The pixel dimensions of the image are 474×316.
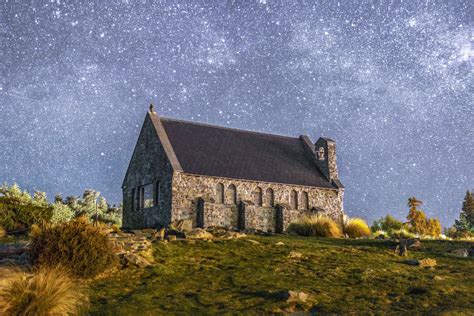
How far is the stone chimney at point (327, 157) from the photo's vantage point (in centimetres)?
3694

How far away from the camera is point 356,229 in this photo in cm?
2864

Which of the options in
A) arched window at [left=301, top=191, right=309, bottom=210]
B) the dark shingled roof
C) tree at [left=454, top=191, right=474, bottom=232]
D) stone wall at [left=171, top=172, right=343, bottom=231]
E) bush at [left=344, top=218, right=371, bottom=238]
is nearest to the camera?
bush at [left=344, top=218, right=371, bottom=238]

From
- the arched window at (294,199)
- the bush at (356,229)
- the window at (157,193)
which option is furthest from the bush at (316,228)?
the window at (157,193)

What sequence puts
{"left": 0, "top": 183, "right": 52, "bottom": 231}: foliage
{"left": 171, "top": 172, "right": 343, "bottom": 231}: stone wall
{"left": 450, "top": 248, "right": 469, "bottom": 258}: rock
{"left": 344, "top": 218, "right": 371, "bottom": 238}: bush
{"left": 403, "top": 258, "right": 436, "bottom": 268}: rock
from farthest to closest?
{"left": 171, "top": 172, "right": 343, "bottom": 231}: stone wall < {"left": 344, "top": 218, "right": 371, "bottom": 238}: bush < {"left": 0, "top": 183, "right": 52, "bottom": 231}: foliage < {"left": 450, "top": 248, "right": 469, "bottom": 258}: rock < {"left": 403, "top": 258, "right": 436, "bottom": 268}: rock

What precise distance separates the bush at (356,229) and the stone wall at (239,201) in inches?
188

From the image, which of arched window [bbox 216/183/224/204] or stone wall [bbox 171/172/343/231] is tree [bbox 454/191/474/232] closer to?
stone wall [bbox 171/172/343/231]

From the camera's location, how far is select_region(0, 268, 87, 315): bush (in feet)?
30.6

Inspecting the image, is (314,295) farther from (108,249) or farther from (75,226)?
(75,226)

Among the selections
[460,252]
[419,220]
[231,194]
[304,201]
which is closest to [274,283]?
[460,252]

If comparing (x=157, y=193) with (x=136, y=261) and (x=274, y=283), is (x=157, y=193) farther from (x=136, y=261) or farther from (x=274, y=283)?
(x=274, y=283)

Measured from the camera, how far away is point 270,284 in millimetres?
12312

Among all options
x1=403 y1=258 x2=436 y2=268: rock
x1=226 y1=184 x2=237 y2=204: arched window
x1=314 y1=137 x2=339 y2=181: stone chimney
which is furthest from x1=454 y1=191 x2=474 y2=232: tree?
x1=403 y1=258 x2=436 y2=268: rock

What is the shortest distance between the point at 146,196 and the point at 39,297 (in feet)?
77.2

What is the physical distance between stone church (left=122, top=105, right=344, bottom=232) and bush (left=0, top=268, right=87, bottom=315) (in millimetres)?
19083
